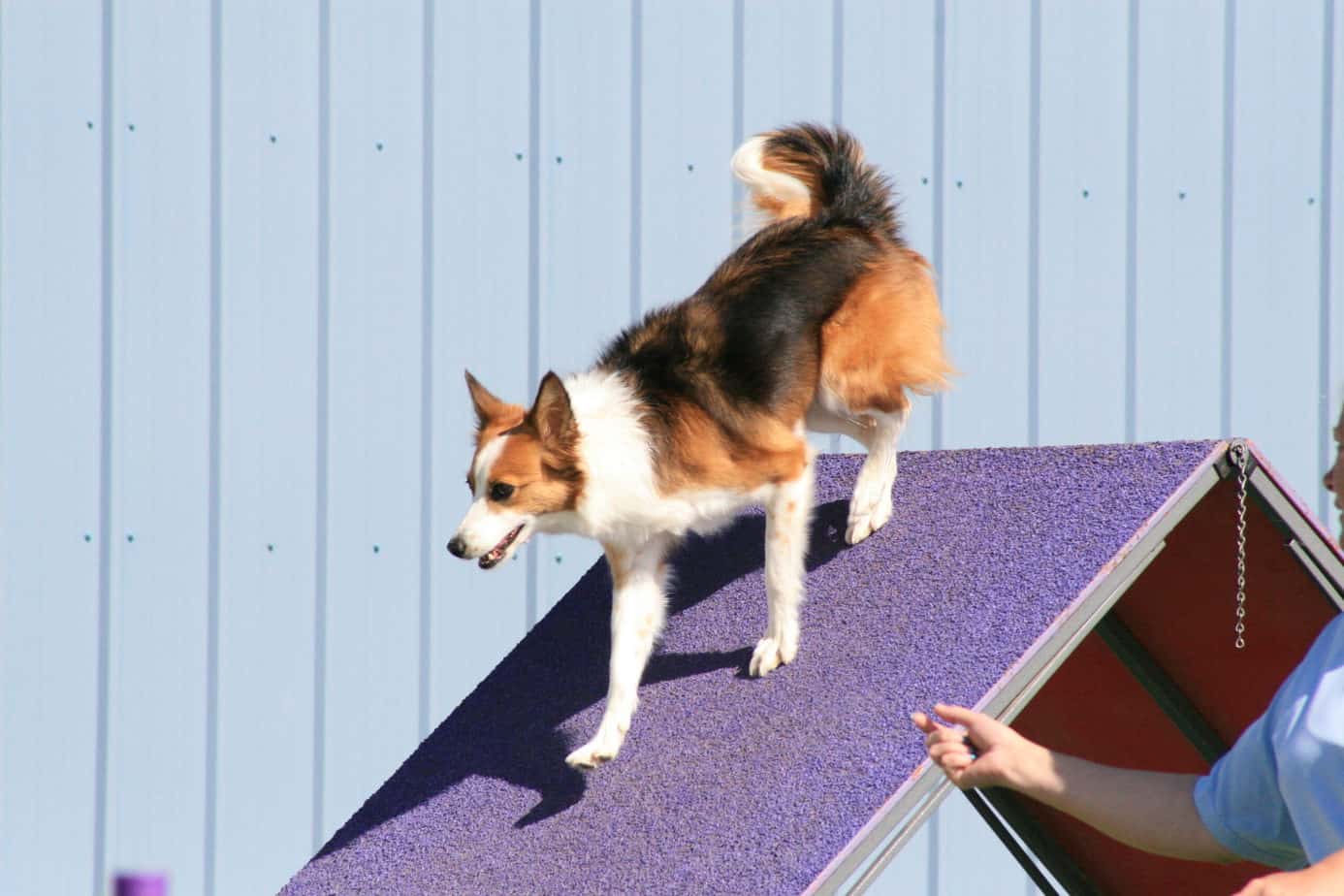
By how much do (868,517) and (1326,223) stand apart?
7.26 ft

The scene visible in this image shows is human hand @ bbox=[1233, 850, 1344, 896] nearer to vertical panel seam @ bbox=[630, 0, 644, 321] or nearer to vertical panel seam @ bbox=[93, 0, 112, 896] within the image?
vertical panel seam @ bbox=[630, 0, 644, 321]

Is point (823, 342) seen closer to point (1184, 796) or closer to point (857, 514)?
point (857, 514)

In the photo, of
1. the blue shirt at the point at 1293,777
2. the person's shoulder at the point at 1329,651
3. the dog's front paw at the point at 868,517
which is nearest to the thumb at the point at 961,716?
the blue shirt at the point at 1293,777

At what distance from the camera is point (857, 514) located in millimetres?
3152

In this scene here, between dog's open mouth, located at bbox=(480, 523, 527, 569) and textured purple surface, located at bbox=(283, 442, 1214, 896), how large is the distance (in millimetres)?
398

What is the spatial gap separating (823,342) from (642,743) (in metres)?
0.93

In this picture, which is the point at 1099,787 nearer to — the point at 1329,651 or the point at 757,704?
the point at 1329,651

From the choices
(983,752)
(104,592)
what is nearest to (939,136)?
(104,592)

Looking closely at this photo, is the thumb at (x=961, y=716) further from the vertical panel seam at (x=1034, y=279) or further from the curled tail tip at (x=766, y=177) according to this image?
the vertical panel seam at (x=1034, y=279)

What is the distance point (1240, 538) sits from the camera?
101 inches

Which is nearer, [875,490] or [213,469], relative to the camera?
[875,490]

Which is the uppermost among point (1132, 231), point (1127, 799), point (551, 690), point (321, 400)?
point (1132, 231)

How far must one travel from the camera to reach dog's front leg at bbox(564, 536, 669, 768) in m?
2.87

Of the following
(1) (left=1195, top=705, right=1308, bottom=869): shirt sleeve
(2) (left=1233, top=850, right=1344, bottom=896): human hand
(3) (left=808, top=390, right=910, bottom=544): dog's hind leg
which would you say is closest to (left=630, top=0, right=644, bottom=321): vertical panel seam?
(3) (left=808, top=390, right=910, bottom=544): dog's hind leg
